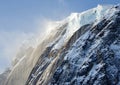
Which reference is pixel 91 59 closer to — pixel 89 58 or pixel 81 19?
pixel 89 58

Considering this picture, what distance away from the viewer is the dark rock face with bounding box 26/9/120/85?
130m

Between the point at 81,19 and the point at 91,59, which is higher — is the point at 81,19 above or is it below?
above

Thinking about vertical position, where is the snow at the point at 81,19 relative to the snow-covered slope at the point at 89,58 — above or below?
above

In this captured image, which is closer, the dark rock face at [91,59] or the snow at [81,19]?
the dark rock face at [91,59]

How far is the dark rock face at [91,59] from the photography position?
13000cm

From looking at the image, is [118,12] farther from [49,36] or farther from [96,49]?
[49,36]

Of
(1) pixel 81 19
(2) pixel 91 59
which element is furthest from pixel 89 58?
(1) pixel 81 19

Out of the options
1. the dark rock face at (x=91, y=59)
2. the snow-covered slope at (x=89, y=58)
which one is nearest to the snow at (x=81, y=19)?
the snow-covered slope at (x=89, y=58)

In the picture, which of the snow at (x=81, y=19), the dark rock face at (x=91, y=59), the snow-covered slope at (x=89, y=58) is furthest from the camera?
the snow at (x=81, y=19)

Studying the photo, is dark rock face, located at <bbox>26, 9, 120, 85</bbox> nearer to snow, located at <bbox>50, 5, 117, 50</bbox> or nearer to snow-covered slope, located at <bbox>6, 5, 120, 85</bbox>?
snow-covered slope, located at <bbox>6, 5, 120, 85</bbox>

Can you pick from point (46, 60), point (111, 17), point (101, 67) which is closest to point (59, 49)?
point (46, 60)

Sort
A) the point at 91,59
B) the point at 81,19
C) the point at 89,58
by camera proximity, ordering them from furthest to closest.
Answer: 1. the point at 81,19
2. the point at 89,58
3. the point at 91,59

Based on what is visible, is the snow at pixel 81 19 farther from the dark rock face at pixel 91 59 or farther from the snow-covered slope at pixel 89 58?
the dark rock face at pixel 91 59

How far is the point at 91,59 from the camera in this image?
13500 cm
